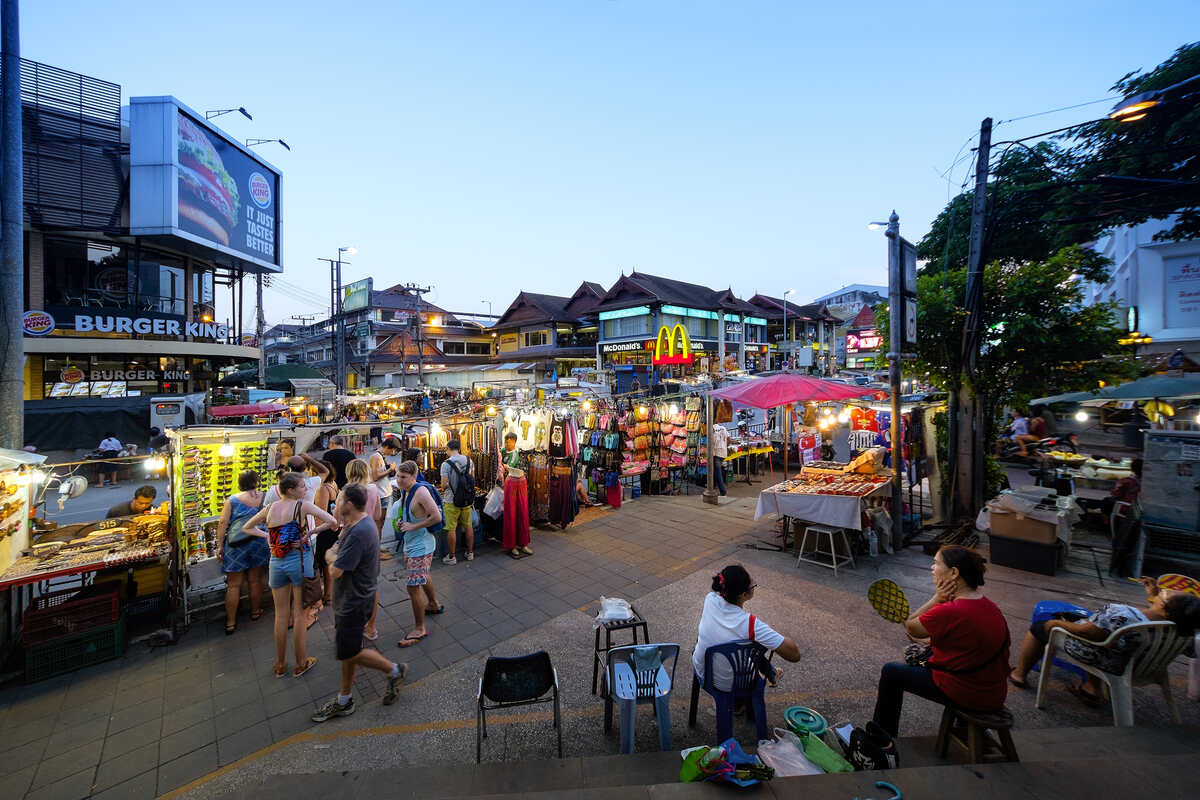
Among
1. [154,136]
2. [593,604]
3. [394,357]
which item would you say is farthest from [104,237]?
[593,604]

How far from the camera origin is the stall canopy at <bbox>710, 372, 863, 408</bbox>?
959 cm

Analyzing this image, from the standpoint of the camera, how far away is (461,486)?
24.6ft

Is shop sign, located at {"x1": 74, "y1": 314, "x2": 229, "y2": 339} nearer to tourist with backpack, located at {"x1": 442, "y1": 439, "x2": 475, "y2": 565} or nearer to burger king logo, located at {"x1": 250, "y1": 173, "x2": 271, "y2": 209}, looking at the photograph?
burger king logo, located at {"x1": 250, "y1": 173, "x2": 271, "y2": 209}

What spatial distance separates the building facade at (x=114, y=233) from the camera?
18.4m

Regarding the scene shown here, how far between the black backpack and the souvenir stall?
3.50 m

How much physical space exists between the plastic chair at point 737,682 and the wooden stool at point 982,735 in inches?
50.5

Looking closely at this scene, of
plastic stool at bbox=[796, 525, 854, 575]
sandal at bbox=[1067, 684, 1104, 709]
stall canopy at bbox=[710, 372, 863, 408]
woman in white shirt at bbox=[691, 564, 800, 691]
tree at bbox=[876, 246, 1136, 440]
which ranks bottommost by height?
sandal at bbox=[1067, 684, 1104, 709]

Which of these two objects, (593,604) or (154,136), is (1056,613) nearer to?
(593,604)

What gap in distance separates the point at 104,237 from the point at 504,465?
24851 mm

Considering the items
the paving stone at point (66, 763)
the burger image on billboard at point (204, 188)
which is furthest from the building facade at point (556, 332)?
the paving stone at point (66, 763)

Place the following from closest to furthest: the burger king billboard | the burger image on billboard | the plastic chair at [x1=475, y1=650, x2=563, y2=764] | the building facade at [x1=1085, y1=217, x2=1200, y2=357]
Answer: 1. the plastic chair at [x1=475, y1=650, x2=563, y2=764]
2. the building facade at [x1=1085, y1=217, x2=1200, y2=357]
3. the burger king billboard
4. the burger image on billboard

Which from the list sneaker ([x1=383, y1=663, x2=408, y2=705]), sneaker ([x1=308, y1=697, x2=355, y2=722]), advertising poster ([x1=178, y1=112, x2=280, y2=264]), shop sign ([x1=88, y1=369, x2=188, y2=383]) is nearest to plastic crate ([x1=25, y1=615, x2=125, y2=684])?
sneaker ([x1=308, y1=697, x2=355, y2=722])

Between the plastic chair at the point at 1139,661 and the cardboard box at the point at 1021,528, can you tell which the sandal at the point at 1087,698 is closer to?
the plastic chair at the point at 1139,661

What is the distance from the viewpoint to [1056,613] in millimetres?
4402
